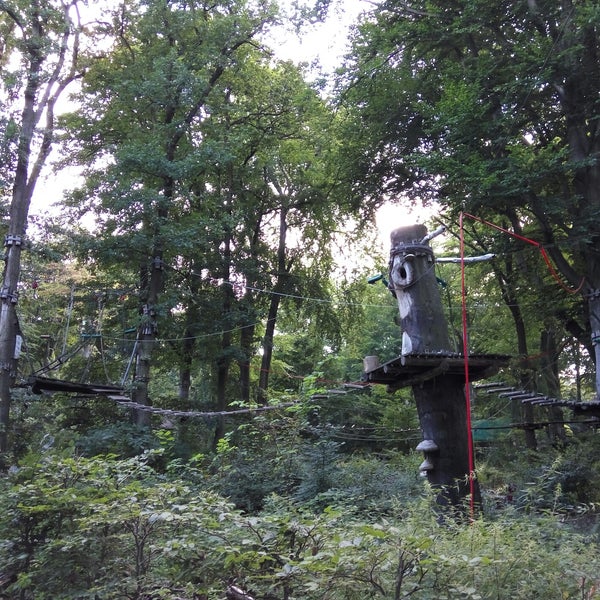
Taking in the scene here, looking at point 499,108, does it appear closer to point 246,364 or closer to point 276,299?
point 276,299

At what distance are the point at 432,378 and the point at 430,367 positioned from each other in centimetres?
21

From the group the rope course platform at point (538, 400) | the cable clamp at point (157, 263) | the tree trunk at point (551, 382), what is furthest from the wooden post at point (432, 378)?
the tree trunk at point (551, 382)

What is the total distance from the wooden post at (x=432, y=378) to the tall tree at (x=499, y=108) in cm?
493

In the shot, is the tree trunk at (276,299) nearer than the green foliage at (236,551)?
No

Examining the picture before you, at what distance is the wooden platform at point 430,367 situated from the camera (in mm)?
5672

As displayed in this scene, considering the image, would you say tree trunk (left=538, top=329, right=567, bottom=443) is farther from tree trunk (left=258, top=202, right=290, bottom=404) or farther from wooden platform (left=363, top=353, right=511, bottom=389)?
wooden platform (left=363, top=353, right=511, bottom=389)

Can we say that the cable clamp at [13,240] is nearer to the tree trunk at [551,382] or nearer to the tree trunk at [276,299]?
the tree trunk at [276,299]

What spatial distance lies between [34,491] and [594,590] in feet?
10.3

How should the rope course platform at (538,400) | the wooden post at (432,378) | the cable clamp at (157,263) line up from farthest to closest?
the cable clamp at (157,263) < the rope course platform at (538,400) < the wooden post at (432,378)

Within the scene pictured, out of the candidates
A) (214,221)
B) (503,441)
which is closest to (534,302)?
(503,441)

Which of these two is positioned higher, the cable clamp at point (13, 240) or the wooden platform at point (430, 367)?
the cable clamp at point (13, 240)

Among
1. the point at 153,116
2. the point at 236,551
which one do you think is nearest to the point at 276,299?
the point at 153,116

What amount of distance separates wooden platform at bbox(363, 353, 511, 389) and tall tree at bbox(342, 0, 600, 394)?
18.7 ft

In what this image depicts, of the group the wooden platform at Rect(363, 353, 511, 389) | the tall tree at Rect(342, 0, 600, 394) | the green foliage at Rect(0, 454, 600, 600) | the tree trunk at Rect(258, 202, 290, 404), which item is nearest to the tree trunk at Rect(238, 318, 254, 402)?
the tree trunk at Rect(258, 202, 290, 404)
